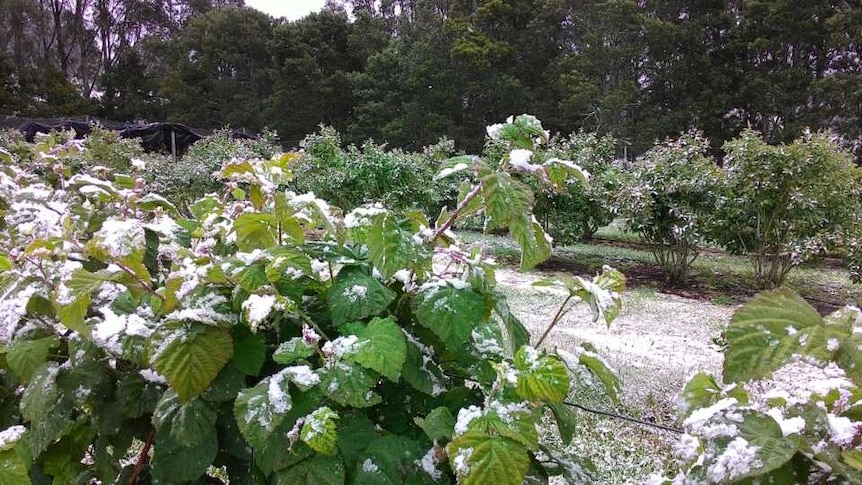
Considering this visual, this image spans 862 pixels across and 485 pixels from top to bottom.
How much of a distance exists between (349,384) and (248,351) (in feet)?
0.58

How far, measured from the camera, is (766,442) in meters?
0.53

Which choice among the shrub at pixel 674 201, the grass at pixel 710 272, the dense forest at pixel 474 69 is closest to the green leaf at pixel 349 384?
the grass at pixel 710 272

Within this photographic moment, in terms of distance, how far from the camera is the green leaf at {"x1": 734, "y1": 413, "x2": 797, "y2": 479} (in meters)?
0.51

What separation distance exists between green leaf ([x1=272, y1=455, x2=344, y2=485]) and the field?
0.37m

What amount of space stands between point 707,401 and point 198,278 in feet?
2.23

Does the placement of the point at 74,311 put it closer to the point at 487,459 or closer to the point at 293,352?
the point at 293,352

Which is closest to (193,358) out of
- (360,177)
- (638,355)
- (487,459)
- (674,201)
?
(487,459)

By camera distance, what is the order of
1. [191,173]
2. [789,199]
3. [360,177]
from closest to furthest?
[789,199]
[360,177]
[191,173]

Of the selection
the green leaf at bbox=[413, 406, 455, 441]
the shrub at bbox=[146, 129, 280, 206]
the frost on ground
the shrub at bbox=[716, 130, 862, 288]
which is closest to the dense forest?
the shrub at bbox=[146, 129, 280, 206]

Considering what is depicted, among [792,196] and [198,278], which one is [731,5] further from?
[198,278]

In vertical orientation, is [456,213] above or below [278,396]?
above

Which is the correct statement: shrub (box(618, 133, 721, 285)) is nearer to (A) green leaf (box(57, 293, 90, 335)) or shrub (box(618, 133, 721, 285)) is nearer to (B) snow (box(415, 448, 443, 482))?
(B) snow (box(415, 448, 443, 482))

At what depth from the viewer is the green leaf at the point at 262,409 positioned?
2.21 feet

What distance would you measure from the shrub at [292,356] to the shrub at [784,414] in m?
0.18
